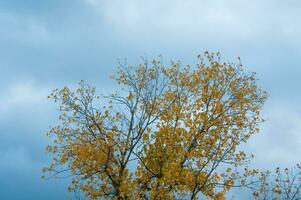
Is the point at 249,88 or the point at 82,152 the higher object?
the point at 249,88

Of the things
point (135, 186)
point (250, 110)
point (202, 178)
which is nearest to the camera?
point (202, 178)

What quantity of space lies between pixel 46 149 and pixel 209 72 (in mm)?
10374

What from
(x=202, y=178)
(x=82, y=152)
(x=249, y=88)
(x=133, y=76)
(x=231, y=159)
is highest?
(x=133, y=76)

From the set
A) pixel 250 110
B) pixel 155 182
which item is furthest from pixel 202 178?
pixel 250 110

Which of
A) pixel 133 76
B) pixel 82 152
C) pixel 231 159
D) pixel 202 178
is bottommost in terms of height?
pixel 202 178

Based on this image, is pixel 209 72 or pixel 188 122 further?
pixel 209 72

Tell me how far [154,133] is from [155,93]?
108 inches

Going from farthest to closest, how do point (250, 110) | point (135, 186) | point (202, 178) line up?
point (250, 110), point (135, 186), point (202, 178)

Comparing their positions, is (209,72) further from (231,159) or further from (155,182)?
(155,182)

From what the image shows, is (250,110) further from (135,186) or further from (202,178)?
(135,186)

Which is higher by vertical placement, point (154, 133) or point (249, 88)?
point (249, 88)

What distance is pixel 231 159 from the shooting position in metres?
28.0

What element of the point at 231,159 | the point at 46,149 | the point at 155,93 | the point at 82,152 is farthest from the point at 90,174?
the point at 231,159

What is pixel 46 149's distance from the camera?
29531 mm
